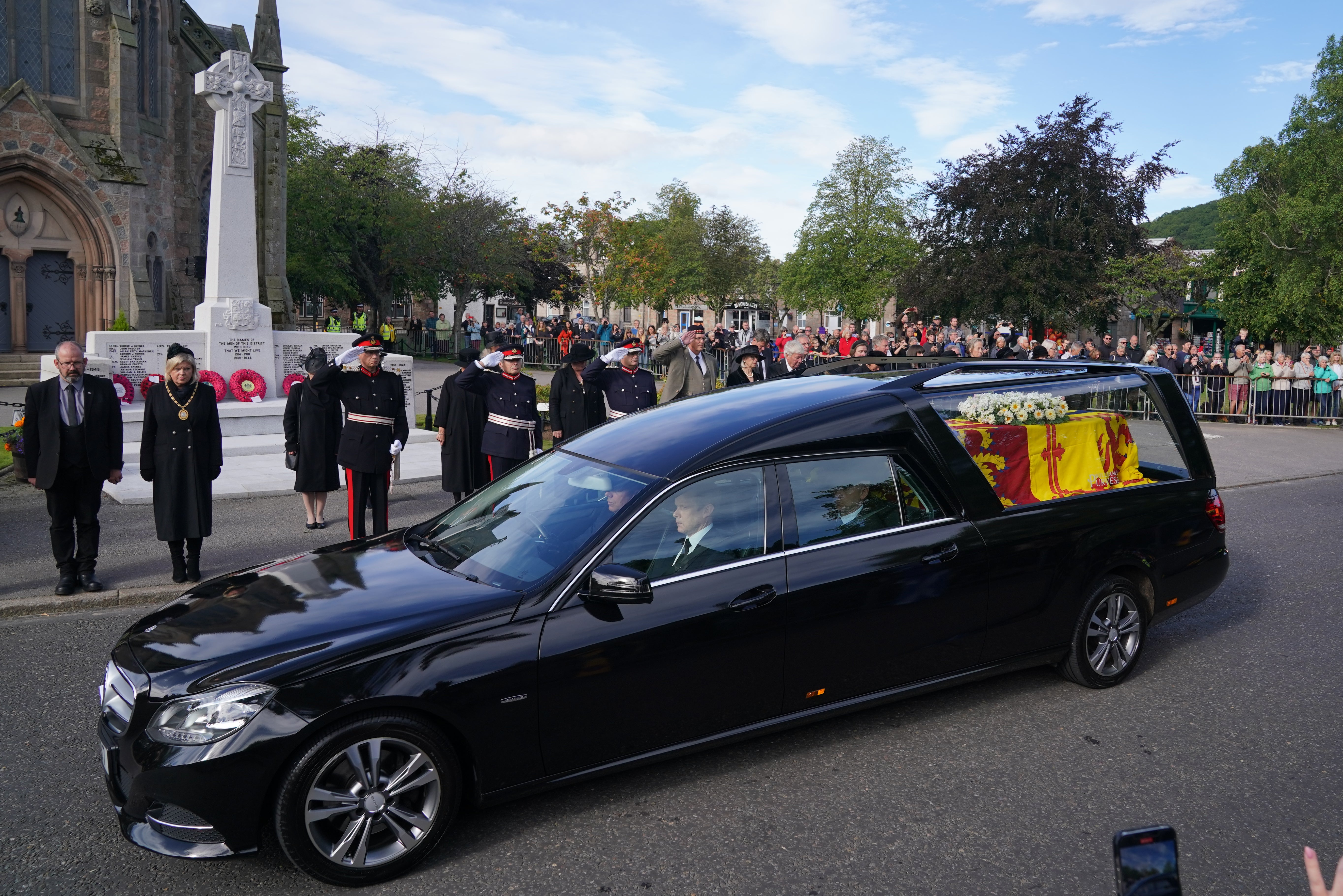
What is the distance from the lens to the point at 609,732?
3971 millimetres

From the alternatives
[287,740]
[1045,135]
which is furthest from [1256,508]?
[1045,135]

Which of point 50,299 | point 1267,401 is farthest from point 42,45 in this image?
point 1267,401

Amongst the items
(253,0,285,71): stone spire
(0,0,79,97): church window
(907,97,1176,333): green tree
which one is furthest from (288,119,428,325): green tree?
(907,97,1176,333): green tree

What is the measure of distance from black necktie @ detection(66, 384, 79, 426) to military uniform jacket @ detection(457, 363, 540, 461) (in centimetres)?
330

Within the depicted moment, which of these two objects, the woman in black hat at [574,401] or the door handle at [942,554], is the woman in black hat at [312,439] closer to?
the woman in black hat at [574,401]

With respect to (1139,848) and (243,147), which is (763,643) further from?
(243,147)

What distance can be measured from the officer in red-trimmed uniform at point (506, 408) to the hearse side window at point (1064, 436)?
15.7 feet

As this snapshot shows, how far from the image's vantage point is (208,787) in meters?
3.31

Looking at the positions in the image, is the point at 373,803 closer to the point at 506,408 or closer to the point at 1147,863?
the point at 1147,863

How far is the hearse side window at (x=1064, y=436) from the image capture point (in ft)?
17.1

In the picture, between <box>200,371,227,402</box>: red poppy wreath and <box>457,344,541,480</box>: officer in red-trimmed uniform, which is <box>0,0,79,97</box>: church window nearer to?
<box>200,371,227,402</box>: red poppy wreath

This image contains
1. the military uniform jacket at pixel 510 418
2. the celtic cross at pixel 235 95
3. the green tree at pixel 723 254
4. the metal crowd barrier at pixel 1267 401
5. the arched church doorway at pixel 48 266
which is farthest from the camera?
the green tree at pixel 723 254

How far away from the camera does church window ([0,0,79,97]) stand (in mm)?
24203

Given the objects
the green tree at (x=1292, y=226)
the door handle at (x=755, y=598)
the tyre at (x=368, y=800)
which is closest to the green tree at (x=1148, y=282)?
the green tree at (x=1292, y=226)
